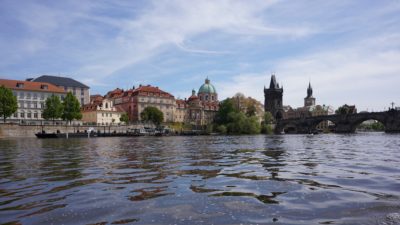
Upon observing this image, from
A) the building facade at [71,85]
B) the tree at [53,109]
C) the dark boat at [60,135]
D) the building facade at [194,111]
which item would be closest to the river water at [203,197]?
the dark boat at [60,135]

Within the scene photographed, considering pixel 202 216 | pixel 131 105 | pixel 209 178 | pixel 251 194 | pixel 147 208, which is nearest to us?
pixel 202 216

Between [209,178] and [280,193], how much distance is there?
3.74 m

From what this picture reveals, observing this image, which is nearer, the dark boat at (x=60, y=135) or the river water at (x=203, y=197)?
the river water at (x=203, y=197)

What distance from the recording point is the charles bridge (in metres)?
115

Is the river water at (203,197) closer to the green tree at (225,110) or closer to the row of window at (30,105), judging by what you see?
the row of window at (30,105)

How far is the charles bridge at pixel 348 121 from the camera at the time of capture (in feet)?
378

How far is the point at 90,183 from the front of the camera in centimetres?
1241

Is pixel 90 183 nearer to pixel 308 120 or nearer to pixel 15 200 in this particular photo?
pixel 15 200

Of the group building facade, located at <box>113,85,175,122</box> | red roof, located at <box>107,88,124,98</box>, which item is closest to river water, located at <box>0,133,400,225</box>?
building facade, located at <box>113,85,175,122</box>

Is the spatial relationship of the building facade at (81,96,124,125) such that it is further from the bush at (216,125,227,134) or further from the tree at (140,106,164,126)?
the bush at (216,125,227,134)

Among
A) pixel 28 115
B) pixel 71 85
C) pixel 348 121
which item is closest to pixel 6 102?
pixel 28 115

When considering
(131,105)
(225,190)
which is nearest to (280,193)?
(225,190)

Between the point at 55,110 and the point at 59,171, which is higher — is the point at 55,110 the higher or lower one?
the higher one

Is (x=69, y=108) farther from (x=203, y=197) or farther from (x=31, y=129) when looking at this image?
(x=203, y=197)
